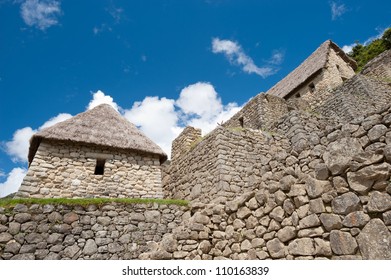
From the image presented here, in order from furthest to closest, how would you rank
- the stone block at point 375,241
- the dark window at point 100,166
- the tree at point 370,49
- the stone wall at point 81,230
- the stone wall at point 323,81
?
the tree at point 370,49 < the stone wall at point 323,81 < the dark window at point 100,166 < the stone wall at point 81,230 < the stone block at point 375,241

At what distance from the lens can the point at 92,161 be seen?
982 cm

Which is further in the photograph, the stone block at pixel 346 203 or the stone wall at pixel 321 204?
the stone block at pixel 346 203

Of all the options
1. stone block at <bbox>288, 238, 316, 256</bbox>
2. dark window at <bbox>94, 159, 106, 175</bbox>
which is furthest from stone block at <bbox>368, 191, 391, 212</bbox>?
dark window at <bbox>94, 159, 106, 175</bbox>

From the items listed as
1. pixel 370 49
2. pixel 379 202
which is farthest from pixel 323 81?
pixel 379 202

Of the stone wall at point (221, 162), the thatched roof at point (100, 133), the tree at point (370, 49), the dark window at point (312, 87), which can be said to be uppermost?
the tree at point (370, 49)

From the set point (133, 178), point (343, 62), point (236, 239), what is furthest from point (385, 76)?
point (236, 239)

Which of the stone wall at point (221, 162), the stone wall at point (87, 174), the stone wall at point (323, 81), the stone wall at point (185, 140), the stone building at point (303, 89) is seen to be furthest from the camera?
the stone wall at point (323, 81)

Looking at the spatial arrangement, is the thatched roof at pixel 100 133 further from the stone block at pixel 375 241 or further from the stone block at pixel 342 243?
the stone block at pixel 375 241

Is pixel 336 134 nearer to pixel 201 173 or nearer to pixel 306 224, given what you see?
pixel 306 224

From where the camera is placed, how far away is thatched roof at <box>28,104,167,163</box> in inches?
379

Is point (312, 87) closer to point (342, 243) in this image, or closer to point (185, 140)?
point (185, 140)

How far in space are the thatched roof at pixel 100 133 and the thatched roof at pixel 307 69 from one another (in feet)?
43.0

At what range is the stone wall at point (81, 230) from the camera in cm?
615

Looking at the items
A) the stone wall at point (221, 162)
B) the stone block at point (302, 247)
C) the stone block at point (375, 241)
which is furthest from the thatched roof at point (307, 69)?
the stone block at point (375, 241)
